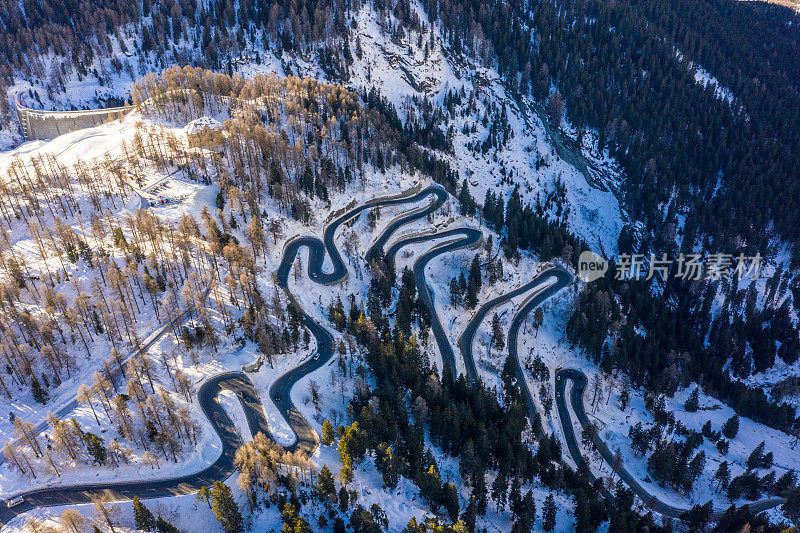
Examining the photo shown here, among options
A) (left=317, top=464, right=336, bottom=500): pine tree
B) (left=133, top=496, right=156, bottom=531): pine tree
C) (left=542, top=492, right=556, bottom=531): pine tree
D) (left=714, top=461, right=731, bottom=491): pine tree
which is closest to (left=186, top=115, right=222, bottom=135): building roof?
(left=133, top=496, right=156, bottom=531): pine tree

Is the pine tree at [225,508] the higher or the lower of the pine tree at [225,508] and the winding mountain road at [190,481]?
the higher

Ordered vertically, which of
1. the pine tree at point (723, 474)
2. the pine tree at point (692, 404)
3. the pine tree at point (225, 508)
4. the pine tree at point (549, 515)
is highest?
the pine tree at point (225, 508)

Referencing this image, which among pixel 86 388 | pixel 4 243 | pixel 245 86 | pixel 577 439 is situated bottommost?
pixel 577 439

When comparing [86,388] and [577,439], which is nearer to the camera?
[86,388]

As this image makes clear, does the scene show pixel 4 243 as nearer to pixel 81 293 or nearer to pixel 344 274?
pixel 81 293

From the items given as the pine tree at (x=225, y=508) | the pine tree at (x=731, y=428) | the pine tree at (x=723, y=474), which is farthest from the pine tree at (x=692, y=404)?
the pine tree at (x=225, y=508)

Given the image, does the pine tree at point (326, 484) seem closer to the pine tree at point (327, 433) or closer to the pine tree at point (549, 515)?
the pine tree at point (327, 433)

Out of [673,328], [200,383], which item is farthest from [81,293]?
[673,328]

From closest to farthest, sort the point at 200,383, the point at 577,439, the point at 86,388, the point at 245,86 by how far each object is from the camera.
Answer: the point at 86,388, the point at 200,383, the point at 577,439, the point at 245,86
